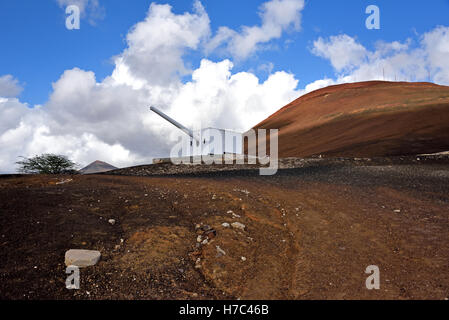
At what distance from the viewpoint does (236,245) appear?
4.41 meters

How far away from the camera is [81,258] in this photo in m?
3.77

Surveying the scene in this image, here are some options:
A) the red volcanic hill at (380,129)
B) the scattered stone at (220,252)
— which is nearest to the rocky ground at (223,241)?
the scattered stone at (220,252)

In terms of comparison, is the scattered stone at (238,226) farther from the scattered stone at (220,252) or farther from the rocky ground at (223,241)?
the scattered stone at (220,252)

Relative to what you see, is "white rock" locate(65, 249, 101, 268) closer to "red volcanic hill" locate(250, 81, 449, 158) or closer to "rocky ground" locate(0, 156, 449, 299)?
"rocky ground" locate(0, 156, 449, 299)

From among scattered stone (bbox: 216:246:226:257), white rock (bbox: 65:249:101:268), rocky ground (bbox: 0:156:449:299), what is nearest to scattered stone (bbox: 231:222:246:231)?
rocky ground (bbox: 0:156:449:299)

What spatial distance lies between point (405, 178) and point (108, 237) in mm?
7899

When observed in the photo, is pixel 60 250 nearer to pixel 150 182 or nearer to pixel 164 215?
pixel 164 215

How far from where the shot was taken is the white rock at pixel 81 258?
3.75 meters

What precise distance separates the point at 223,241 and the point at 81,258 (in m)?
1.81

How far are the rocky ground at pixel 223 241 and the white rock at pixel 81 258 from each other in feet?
0.33
